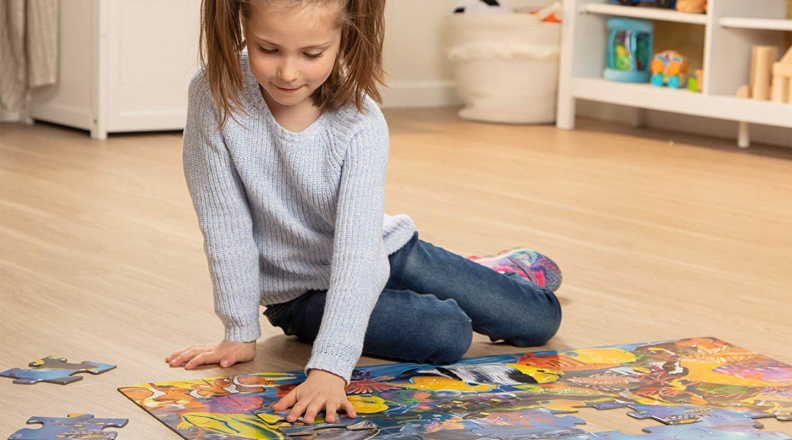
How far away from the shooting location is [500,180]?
2619 millimetres

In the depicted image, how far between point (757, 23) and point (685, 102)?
32 centimetres

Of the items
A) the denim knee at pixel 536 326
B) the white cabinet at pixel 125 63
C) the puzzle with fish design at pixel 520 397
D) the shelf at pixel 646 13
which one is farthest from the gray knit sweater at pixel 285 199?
the shelf at pixel 646 13

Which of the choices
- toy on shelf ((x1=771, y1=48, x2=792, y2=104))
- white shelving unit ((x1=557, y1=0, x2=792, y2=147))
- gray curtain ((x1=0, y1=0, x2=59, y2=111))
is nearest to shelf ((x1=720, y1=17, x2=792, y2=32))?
white shelving unit ((x1=557, y1=0, x2=792, y2=147))

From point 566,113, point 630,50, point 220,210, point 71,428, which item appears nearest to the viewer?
point 71,428

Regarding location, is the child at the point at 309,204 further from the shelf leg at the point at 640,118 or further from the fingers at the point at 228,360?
the shelf leg at the point at 640,118

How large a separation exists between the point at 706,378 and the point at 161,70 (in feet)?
7.37

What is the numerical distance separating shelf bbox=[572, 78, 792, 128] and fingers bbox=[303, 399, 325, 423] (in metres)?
2.21

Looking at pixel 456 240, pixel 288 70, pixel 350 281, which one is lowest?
pixel 456 240

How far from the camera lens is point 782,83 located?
9.77ft

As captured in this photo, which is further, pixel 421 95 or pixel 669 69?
pixel 421 95

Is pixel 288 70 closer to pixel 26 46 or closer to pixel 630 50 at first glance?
pixel 26 46

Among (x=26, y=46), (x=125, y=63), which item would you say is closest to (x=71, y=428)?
(x=125, y=63)

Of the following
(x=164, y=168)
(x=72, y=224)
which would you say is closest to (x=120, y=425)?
(x=72, y=224)

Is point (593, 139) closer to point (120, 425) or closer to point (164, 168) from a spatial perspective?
point (164, 168)
